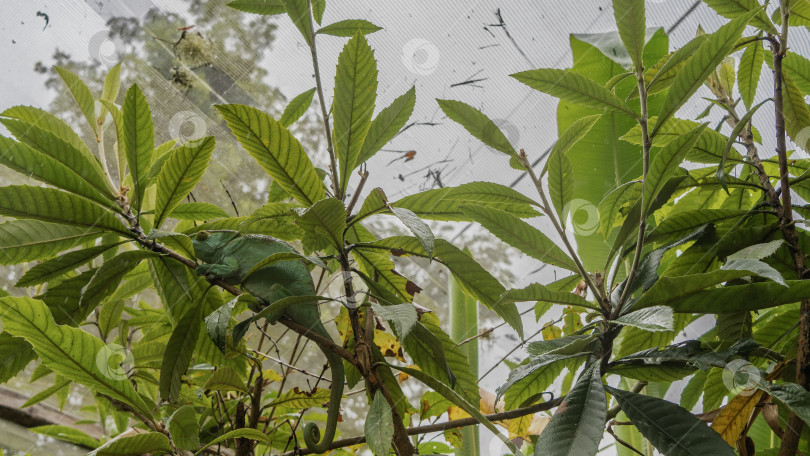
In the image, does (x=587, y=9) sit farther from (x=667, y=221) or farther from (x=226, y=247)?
(x=226, y=247)

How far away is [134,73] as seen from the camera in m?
1.41

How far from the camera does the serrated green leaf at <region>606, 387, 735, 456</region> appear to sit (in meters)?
0.39

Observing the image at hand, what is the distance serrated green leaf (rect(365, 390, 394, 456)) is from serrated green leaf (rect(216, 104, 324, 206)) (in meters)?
0.22

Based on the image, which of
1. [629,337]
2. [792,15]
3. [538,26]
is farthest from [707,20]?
[629,337]

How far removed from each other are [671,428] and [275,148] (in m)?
0.42

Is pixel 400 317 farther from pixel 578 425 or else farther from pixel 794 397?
pixel 794 397

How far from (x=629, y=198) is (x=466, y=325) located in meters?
0.45

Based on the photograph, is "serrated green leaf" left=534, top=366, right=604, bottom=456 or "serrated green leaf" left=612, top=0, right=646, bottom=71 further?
"serrated green leaf" left=612, top=0, right=646, bottom=71

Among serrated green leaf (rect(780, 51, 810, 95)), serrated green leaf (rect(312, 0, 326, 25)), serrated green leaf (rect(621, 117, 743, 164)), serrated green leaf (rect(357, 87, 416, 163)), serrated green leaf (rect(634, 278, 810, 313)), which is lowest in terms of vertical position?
serrated green leaf (rect(634, 278, 810, 313))

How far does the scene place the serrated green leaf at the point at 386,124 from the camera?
0.59m
